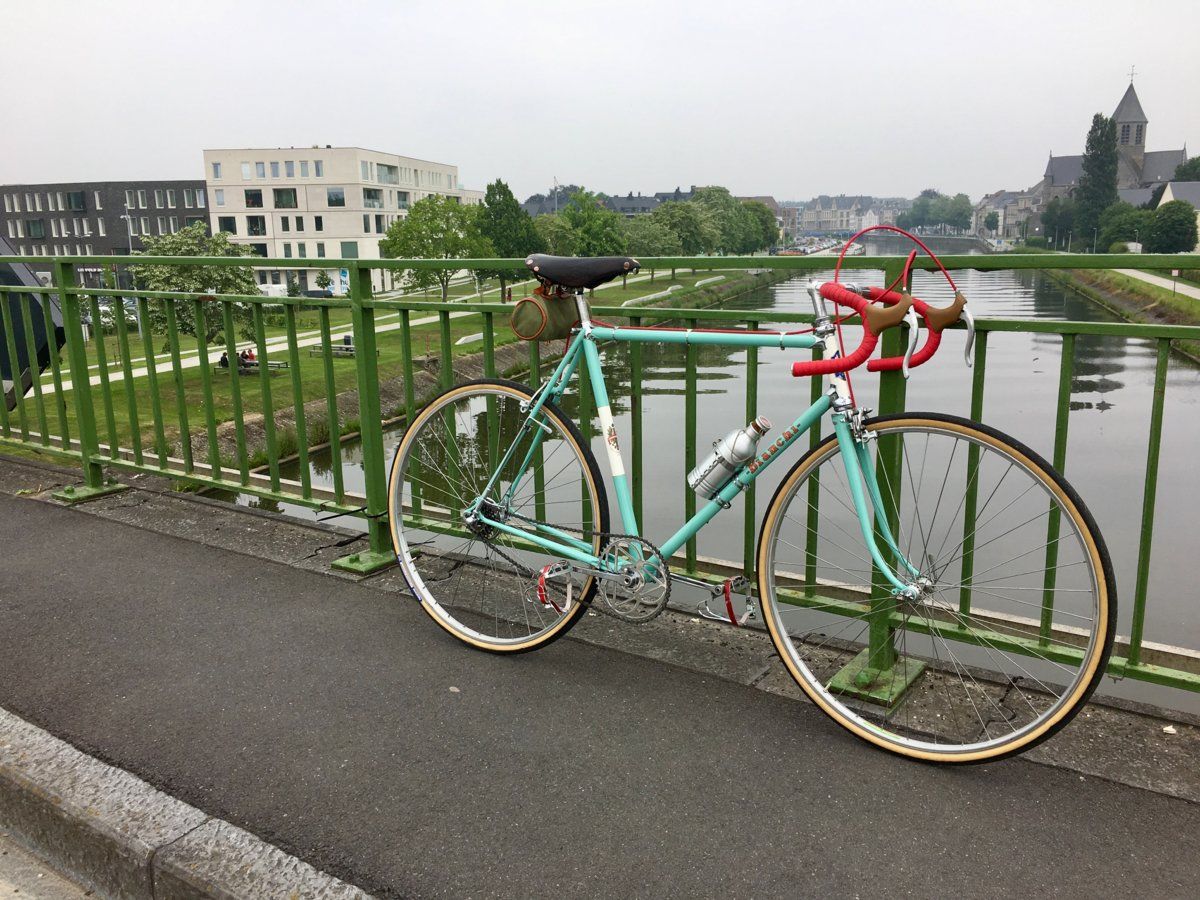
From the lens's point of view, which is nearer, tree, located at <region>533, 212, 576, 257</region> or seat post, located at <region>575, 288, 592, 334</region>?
seat post, located at <region>575, 288, 592, 334</region>

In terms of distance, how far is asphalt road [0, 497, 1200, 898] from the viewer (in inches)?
90.9

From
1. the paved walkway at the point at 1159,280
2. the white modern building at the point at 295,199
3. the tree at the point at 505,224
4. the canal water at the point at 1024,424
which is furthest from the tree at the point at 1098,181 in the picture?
the paved walkway at the point at 1159,280

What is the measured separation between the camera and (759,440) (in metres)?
2.98

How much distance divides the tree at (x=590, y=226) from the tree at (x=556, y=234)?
0.32 meters

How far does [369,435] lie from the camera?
441 centimetres

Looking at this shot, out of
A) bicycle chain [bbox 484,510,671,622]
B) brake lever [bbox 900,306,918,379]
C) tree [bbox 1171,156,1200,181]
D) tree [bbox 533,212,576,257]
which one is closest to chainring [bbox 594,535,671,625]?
bicycle chain [bbox 484,510,671,622]

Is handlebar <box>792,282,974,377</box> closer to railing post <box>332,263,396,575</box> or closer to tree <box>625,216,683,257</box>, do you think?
railing post <box>332,263,396,575</box>

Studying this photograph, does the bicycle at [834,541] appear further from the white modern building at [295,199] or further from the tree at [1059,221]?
the tree at [1059,221]

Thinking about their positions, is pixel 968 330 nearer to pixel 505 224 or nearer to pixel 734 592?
pixel 734 592

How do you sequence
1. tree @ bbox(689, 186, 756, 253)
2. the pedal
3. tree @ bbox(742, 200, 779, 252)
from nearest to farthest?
the pedal → tree @ bbox(689, 186, 756, 253) → tree @ bbox(742, 200, 779, 252)

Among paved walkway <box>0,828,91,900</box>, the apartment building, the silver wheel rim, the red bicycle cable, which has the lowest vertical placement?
paved walkway <box>0,828,91,900</box>

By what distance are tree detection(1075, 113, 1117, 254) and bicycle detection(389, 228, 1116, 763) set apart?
117635mm

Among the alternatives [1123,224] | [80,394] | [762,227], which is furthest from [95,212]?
[80,394]

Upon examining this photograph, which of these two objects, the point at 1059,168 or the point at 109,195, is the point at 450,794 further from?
the point at 1059,168
